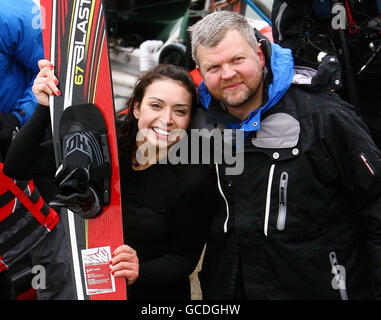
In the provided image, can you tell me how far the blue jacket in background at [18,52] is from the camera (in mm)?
1954

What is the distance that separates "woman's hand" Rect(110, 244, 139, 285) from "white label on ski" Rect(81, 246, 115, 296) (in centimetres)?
15

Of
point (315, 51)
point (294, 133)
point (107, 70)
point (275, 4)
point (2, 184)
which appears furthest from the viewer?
point (275, 4)

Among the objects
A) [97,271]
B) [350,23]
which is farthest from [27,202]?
[350,23]

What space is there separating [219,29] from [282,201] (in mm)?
698

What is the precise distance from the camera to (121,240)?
1730 millimetres

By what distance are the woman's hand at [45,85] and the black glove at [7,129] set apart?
277mm

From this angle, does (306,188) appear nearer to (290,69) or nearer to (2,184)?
(290,69)

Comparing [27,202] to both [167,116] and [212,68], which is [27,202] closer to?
[167,116]

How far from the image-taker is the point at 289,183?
1.50 metres

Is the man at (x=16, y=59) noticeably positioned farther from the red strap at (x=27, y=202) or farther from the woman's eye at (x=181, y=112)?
the woman's eye at (x=181, y=112)

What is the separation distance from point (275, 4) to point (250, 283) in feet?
5.39

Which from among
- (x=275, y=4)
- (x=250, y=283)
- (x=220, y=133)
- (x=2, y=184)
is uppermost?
(x=275, y=4)

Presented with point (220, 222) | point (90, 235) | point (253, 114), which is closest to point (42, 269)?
point (90, 235)

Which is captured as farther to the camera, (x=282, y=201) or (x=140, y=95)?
(x=140, y=95)
